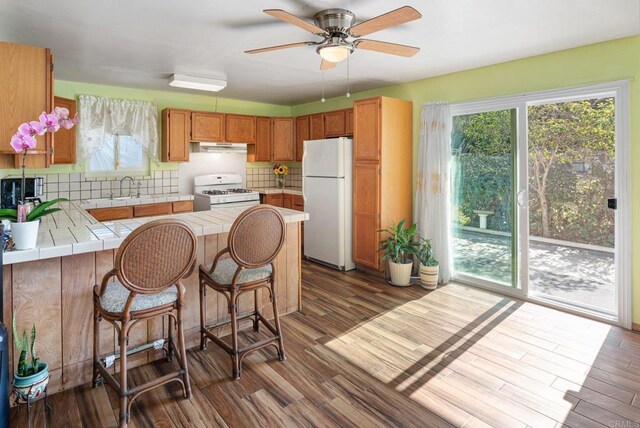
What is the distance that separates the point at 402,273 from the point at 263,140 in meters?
3.21

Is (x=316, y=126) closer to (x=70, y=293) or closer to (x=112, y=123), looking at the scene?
(x=112, y=123)

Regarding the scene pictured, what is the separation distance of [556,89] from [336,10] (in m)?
2.25

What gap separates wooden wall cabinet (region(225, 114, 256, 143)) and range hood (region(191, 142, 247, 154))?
0.08 m

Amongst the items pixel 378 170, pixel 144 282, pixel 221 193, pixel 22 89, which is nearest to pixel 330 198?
pixel 378 170

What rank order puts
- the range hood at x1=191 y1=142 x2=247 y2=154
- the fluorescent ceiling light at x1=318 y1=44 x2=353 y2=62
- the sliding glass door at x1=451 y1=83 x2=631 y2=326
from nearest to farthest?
the fluorescent ceiling light at x1=318 y1=44 x2=353 y2=62
the sliding glass door at x1=451 y1=83 x2=631 y2=326
the range hood at x1=191 y1=142 x2=247 y2=154

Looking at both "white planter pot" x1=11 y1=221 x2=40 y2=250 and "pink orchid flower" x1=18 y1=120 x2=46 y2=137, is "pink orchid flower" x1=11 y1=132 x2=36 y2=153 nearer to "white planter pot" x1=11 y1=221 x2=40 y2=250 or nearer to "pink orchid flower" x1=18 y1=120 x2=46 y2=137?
"pink orchid flower" x1=18 y1=120 x2=46 y2=137

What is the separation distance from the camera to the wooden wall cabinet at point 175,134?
16.8ft

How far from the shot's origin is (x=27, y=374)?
202cm

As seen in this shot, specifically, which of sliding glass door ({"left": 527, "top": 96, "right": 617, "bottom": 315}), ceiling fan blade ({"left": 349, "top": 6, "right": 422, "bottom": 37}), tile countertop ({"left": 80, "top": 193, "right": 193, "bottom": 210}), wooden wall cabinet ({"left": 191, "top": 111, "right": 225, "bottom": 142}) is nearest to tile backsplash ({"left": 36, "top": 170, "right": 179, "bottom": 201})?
tile countertop ({"left": 80, "top": 193, "right": 193, "bottom": 210})

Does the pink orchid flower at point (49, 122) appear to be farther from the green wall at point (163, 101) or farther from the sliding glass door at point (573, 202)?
the sliding glass door at point (573, 202)

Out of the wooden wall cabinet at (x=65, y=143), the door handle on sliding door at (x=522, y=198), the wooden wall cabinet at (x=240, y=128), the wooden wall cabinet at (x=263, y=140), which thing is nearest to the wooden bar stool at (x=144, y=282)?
the wooden wall cabinet at (x=65, y=143)

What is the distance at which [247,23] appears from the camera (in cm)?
268

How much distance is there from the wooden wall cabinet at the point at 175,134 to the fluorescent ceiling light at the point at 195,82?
0.81 meters

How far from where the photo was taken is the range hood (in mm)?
5445
